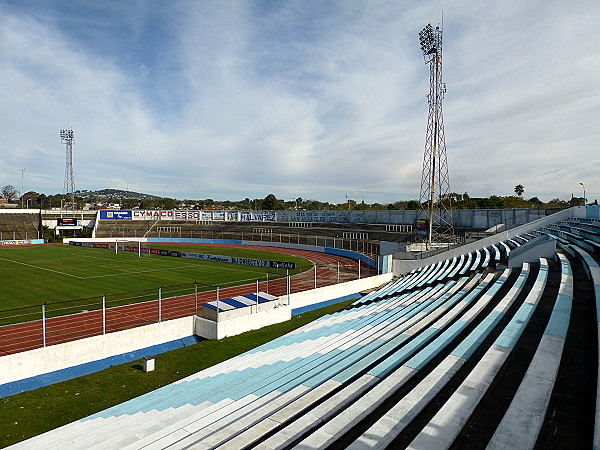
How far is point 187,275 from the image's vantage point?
34.0 metres

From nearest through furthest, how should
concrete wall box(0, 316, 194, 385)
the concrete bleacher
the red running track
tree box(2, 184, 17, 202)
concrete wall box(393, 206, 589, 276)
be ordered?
the concrete bleacher, concrete wall box(0, 316, 194, 385), the red running track, concrete wall box(393, 206, 589, 276), tree box(2, 184, 17, 202)

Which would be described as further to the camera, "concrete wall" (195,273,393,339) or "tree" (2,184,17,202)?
"tree" (2,184,17,202)

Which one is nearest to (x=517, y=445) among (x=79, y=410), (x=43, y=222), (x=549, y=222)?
(x=79, y=410)

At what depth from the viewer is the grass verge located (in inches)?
403

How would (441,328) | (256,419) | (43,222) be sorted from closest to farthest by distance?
(256,419) < (441,328) < (43,222)

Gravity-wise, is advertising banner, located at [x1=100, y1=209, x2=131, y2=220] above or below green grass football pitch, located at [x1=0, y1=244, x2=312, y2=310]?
above

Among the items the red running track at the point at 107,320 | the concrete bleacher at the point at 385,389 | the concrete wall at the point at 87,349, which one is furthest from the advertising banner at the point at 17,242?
the concrete bleacher at the point at 385,389

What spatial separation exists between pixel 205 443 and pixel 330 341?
592 cm

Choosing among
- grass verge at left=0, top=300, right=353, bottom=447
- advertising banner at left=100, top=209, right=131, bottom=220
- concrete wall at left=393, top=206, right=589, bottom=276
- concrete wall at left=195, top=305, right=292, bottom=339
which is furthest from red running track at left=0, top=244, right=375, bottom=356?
advertising banner at left=100, top=209, right=131, bottom=220

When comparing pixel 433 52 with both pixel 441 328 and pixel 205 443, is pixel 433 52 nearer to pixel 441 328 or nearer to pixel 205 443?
pixel 441 328

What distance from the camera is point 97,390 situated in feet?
40.2

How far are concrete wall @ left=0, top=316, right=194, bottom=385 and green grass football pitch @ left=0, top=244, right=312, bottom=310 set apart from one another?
6134 mm

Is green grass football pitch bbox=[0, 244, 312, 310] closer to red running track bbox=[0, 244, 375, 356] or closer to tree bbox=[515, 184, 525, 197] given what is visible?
red running track bbox=[0, 244, 375, 356]

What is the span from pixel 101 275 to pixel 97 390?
24.0 metres
